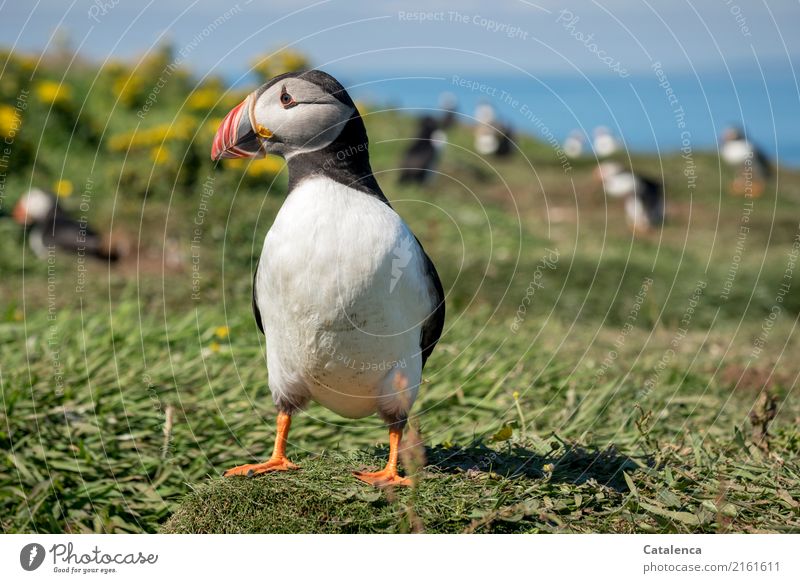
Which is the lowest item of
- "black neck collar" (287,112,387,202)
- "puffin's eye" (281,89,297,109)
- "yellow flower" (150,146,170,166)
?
"yellow flower" (150,146,170,166)

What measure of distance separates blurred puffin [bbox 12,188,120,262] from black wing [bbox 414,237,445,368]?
6789mm

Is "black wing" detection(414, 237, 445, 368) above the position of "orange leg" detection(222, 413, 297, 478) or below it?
above

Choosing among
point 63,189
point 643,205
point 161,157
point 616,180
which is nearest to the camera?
point 161,157

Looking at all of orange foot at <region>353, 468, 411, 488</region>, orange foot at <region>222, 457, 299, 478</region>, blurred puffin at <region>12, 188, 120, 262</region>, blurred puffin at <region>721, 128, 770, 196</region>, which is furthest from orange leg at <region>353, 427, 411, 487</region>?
blurred puffin at <region>721, 128, 770, 196</region>

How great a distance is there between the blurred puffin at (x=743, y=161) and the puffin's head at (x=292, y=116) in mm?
14744

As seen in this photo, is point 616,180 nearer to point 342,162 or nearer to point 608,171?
point 608,171

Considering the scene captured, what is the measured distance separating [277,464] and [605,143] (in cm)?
2175

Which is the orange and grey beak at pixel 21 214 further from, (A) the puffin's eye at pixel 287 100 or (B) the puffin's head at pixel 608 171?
(B) the puffin's head at pixel 608 171

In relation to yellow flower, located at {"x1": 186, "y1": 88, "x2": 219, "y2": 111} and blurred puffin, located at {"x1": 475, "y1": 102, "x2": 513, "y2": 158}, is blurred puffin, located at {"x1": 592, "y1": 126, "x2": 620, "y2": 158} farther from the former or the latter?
yellow flower, located at {"x1": 186, "y1": 88, "x2": 219, "y2": 111}

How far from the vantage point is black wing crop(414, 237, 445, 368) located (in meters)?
→ 4.30

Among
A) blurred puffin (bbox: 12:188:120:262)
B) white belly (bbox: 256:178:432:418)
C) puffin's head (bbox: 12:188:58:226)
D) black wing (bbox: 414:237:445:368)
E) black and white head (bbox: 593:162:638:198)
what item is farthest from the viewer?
black and white head (bbox: 593:162:638:198)

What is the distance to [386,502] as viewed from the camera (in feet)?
13.4

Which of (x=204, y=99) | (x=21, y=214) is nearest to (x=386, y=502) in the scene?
(x=21, y=214)
